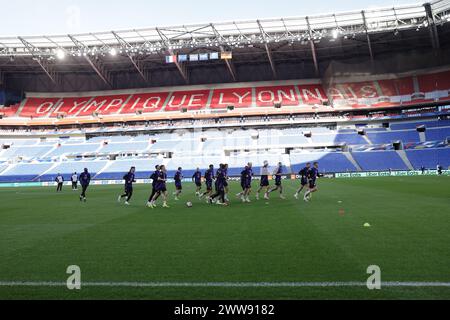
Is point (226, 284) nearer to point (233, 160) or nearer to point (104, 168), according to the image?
point (233, 160)

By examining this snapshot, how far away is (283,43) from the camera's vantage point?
5175cm

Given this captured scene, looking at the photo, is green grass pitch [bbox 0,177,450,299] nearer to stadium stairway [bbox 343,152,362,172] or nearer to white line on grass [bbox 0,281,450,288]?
white line on grass [bbox 0,281,450,288]

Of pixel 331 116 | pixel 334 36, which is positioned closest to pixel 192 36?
pixel 334 36

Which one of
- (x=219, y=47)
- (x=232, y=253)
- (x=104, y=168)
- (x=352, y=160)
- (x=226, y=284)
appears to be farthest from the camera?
(x=219, y=47)

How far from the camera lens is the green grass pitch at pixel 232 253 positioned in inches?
185

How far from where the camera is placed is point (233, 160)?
164 feet

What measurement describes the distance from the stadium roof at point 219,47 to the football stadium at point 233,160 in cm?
32

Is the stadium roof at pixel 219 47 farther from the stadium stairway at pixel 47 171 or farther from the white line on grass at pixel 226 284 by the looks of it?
the white line on grass at pixel 226 284

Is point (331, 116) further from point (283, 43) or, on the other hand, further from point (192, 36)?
point (192, 36)

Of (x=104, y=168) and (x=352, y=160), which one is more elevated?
(x=104, y=168)

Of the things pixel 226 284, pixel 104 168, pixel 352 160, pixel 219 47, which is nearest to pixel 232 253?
pixel 226 284

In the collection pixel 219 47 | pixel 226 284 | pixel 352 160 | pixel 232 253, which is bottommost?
pixel 226 284

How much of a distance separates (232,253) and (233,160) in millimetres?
43380

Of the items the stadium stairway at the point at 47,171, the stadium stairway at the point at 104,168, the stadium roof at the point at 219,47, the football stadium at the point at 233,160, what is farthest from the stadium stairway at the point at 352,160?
the stadium stairway at the point at 47,171
